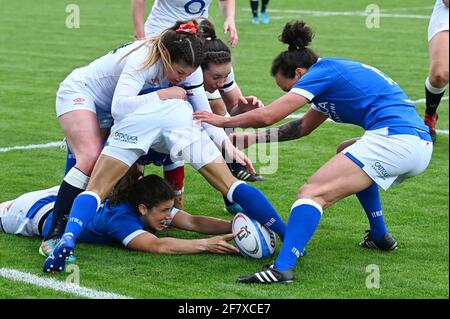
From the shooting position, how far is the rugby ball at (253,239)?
5.90 m

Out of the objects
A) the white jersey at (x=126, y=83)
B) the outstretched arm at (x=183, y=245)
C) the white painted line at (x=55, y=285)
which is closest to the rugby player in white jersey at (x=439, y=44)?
the white jersey at (x=126, y=83)

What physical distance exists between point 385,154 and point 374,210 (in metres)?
0.72

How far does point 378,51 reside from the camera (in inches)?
650

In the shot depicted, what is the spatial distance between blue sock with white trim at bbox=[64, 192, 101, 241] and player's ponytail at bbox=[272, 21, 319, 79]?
1.38 meters

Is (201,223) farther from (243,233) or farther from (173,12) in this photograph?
(173,12)

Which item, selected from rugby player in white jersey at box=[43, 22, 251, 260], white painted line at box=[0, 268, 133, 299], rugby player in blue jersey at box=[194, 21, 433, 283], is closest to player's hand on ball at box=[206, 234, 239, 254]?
rugby player in blue jersey at box=[194, 21, 433, 283]

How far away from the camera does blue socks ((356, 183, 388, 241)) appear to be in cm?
614

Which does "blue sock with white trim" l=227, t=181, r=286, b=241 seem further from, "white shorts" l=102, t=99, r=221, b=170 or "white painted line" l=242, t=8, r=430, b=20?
"white painted line" l=242, t=8, r=430, b=20

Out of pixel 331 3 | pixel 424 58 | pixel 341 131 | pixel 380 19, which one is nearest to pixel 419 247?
pixel 341 131

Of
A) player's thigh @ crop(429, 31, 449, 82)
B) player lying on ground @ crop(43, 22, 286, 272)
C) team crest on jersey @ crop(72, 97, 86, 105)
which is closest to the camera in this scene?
player lying on ground @ crop(43, 22, 286, 272)

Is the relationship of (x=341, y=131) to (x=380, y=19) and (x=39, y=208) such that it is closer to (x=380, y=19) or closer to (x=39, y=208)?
(x=39, y=208)

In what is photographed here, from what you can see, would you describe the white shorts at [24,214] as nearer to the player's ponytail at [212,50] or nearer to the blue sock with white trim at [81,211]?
the blue sock with white trim at [81,211]

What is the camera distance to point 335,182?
5492 millimetres
